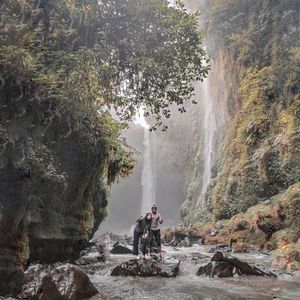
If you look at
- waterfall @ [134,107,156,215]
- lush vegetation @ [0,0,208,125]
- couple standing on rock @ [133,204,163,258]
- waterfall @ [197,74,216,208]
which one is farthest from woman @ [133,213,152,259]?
waterfall @ [134,107,156,215]

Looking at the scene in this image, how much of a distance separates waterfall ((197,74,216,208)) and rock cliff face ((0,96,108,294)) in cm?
2560

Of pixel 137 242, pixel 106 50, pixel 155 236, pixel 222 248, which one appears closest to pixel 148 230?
pixel 155 236

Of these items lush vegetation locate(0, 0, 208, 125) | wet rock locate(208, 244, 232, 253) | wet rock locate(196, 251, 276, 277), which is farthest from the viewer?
wet rock locate(208, 244, 232, 253)

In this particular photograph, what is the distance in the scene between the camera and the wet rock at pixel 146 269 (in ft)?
34.8

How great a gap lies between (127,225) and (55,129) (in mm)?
51630

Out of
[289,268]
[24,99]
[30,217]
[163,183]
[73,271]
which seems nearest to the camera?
[73,271]

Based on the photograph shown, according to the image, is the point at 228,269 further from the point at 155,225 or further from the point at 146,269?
the point at 155,225

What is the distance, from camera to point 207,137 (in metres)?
42.1

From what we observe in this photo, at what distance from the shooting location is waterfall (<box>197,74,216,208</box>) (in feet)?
129

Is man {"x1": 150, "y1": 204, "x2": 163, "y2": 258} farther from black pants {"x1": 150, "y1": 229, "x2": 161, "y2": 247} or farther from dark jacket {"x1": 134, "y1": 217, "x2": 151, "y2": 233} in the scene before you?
dark jacket {"x1": 134, "y1": 217, "x2": 151, "y2": 233}

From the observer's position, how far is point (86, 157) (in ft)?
40.0

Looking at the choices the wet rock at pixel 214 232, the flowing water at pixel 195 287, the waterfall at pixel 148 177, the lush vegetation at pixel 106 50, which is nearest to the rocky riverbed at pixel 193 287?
the flowing water at pixel 195 287

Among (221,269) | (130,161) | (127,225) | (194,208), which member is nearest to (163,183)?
(127,225)

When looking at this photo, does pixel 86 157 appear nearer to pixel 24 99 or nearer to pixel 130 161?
pixel 130 161
